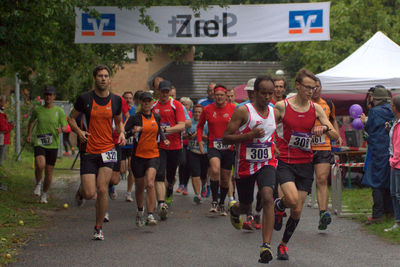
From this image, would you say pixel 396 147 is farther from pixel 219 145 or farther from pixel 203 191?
pixel 203 191

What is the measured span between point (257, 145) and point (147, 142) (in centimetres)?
304

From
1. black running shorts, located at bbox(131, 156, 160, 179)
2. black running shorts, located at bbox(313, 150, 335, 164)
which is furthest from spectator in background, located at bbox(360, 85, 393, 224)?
black running shorts, located at bbox(131, 156, 160, 179)

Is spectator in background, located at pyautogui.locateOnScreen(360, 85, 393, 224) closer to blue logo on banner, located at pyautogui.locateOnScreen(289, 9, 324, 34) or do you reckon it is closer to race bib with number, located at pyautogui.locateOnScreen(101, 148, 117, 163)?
blue logo on banner, located at pyautogui.locateOnScreen(289, 9, 324, 34)

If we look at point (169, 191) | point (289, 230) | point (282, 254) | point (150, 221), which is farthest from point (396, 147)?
point (169, 191)

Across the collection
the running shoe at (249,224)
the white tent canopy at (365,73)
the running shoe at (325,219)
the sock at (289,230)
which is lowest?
the running shoe at (249,224)

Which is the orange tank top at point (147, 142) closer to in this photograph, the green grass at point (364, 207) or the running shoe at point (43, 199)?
the green grass at point (364, 207)

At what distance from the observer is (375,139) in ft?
35.7

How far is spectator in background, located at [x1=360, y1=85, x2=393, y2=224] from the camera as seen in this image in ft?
34.9

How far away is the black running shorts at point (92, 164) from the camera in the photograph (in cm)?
903

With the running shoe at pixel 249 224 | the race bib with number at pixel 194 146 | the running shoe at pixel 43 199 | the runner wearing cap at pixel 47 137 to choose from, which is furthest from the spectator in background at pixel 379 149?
the running shoe at pixel 43 199

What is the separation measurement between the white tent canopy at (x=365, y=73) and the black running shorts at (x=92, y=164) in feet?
26.8

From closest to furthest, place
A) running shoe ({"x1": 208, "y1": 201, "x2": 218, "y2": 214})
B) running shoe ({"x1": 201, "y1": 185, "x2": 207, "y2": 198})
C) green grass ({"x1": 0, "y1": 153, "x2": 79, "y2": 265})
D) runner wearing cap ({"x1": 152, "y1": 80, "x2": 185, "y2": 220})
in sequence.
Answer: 1. green grass ({"x1": 0, "y1": 153, "x2": 79, "y2": 265})
2. runner wearing cap ({"x1": 152, "y1": 80, "x2": 185, "y2": 220})
3. running shoe ({"x1": 208, "y1": 201, "x2": 218, "y2": 214})
4. running shoe ({"x1": 201, "y1": 185, "x2": 207, "y2": 198})

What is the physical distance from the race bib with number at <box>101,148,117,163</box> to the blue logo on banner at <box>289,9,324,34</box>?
6071 millimetres

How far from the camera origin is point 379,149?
A: 35.4 ft
